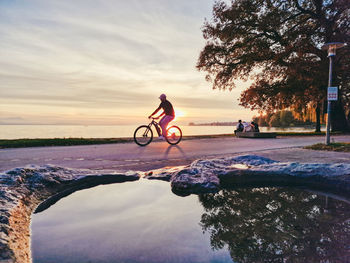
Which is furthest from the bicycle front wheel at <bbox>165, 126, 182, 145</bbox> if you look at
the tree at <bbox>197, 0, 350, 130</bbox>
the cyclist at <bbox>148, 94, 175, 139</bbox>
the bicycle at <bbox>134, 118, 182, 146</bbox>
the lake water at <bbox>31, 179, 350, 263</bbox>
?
the tree at <bbox>197, 0, 350, 130</bbox>

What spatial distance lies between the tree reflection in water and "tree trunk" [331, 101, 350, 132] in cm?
2646

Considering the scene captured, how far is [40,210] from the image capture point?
3.11 metres

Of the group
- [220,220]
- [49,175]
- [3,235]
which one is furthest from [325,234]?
[49,175]

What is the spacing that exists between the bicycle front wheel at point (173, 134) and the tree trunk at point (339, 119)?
70.7 feet

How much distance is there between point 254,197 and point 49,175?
10.6ft

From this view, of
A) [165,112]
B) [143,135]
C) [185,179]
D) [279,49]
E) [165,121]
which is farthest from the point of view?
[279,49]

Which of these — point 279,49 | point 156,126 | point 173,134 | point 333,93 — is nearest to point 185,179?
point 156,126

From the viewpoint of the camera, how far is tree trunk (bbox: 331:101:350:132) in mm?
25188

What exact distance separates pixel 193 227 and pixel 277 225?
3.08ft

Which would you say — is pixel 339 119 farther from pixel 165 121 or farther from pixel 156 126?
pixel 156 126

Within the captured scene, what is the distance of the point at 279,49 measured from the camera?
22.9 m

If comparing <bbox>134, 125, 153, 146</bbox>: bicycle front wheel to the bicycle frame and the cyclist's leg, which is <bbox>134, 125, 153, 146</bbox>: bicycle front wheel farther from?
the cyclist's leg

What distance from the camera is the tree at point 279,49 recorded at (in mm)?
20859

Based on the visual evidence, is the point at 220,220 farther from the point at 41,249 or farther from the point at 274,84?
the point at 274,84
